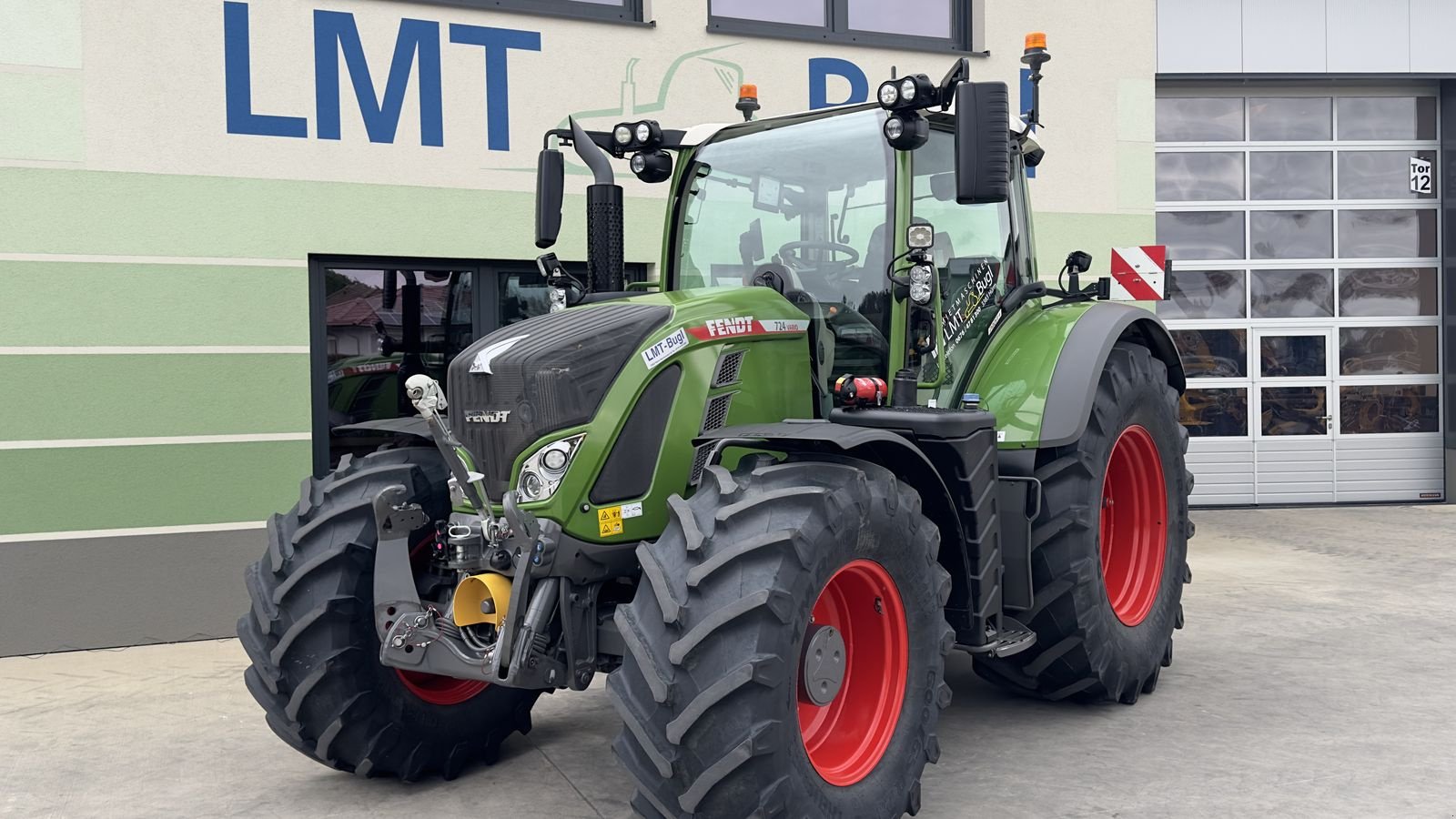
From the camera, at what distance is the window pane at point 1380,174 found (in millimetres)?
12078

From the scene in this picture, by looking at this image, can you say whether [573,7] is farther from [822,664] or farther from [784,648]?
[784,648]

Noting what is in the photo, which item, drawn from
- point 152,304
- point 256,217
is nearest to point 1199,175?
point 256,217

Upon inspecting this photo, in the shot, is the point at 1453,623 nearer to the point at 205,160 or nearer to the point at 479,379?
the point at 479,379

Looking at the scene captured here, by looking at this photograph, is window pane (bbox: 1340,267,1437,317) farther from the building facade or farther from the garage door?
the building facade

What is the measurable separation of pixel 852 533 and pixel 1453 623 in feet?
15.6

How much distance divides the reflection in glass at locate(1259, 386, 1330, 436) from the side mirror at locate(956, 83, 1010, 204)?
29.0 feet

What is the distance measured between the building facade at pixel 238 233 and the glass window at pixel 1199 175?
205 inches

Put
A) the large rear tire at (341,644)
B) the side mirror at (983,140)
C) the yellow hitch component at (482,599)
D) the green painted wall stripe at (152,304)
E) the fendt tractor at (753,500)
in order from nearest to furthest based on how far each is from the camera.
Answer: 1. the fendt tractor at (753,500)
2. the yellow hitch component at (482,599)
3. the side mirror at (983,140)
4. the large rear tire at (341,644)
5. the green painted wall stripe at (152,304)

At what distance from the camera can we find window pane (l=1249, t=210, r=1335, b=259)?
12109 mm

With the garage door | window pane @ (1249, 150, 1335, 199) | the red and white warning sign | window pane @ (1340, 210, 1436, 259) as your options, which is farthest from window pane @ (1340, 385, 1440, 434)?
the red and white warning sign

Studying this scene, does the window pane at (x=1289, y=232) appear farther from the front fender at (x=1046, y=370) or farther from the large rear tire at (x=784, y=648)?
the large rear tire at (x=784, y=648)

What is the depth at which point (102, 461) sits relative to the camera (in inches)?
274

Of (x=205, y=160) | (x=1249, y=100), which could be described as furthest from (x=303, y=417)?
(x=1249, y=100)

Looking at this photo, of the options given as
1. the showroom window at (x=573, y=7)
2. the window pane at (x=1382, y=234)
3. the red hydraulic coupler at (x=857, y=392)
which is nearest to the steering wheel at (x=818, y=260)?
the red hydraulic coupler at (x=857, y=392)
